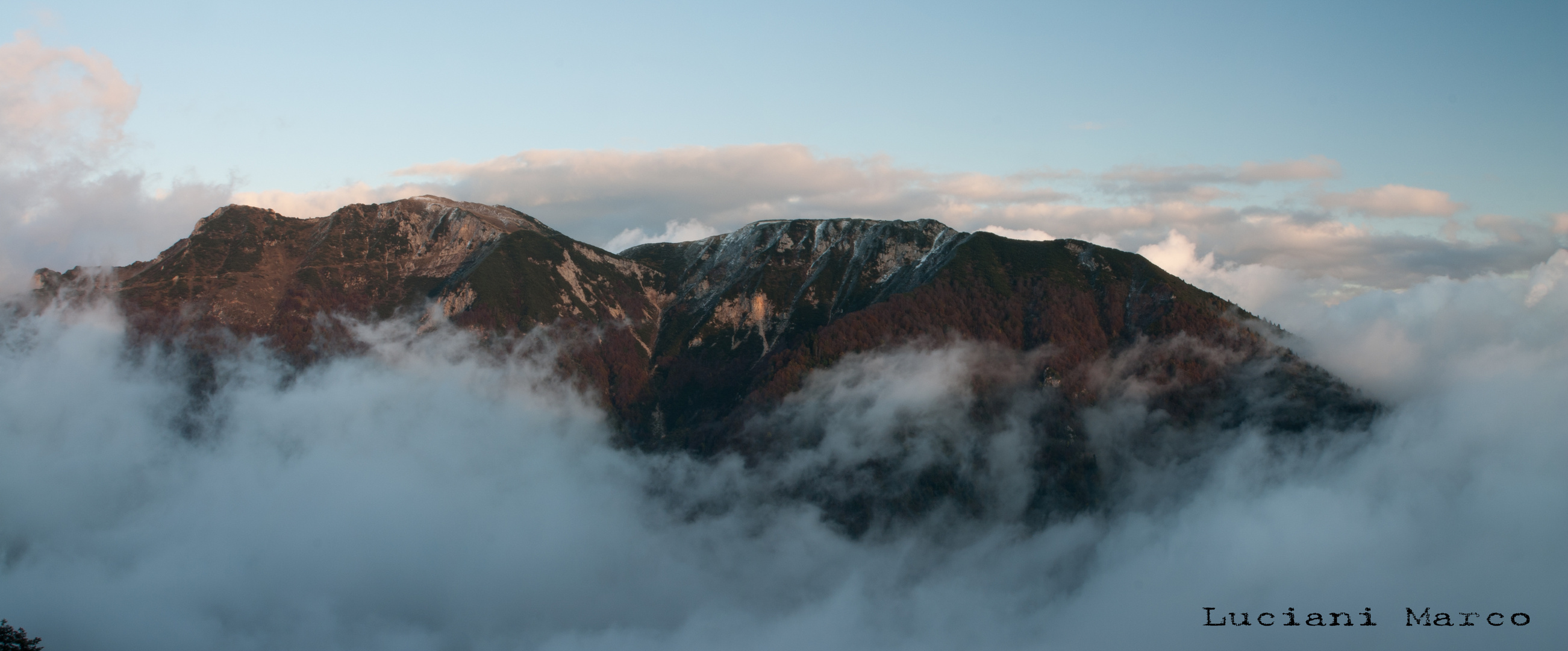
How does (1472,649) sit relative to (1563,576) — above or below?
below

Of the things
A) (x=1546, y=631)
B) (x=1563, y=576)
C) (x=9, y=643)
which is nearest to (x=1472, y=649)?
(x=1546, y=631)

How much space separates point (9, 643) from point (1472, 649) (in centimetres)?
28306

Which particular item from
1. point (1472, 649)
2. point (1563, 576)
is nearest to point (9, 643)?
point (1472, 649)

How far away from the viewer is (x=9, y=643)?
91188 millimetres

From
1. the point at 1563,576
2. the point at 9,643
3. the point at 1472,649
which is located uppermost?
the point at 9,643

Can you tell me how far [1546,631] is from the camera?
19525 centimetres

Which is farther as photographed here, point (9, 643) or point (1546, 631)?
point (1546, 631)

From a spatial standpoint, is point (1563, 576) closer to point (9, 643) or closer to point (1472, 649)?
point (1472, 649)

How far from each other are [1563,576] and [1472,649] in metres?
28.8

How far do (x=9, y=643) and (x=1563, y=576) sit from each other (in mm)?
301204

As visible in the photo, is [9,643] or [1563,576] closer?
[9,643]

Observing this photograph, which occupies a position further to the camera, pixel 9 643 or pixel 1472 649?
pixel 1472 649

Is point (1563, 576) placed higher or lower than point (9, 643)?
lower

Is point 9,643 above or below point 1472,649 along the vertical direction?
above
